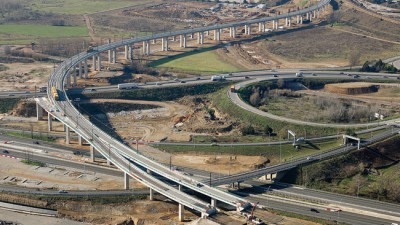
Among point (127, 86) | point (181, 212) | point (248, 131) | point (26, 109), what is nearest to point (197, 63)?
point (127, 86)

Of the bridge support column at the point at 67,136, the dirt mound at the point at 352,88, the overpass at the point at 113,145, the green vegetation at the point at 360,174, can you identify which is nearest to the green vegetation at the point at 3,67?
the overpass at the point at 113,145

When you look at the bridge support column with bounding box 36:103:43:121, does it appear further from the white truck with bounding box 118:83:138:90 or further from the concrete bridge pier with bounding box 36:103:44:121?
the white truck with bounding box 118:83:138:90

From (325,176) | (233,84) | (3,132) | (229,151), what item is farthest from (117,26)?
(325,176)

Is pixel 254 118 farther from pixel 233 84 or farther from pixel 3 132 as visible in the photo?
pixel 3 132

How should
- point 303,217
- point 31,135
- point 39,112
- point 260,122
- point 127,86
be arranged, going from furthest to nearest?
point 127,86
point 39,112
point 260,122
point 31,135
point 303,217

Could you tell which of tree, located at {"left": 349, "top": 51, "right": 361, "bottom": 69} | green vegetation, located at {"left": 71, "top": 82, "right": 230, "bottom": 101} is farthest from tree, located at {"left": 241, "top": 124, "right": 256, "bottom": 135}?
tree, located at {"left": 349, "top": 51, "right": 361, "bottom": 69}

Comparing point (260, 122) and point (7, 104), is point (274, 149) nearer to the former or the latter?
point (260, 122)

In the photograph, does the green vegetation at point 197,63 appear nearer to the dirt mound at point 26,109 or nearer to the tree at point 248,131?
the dirt mound at point 26,109
